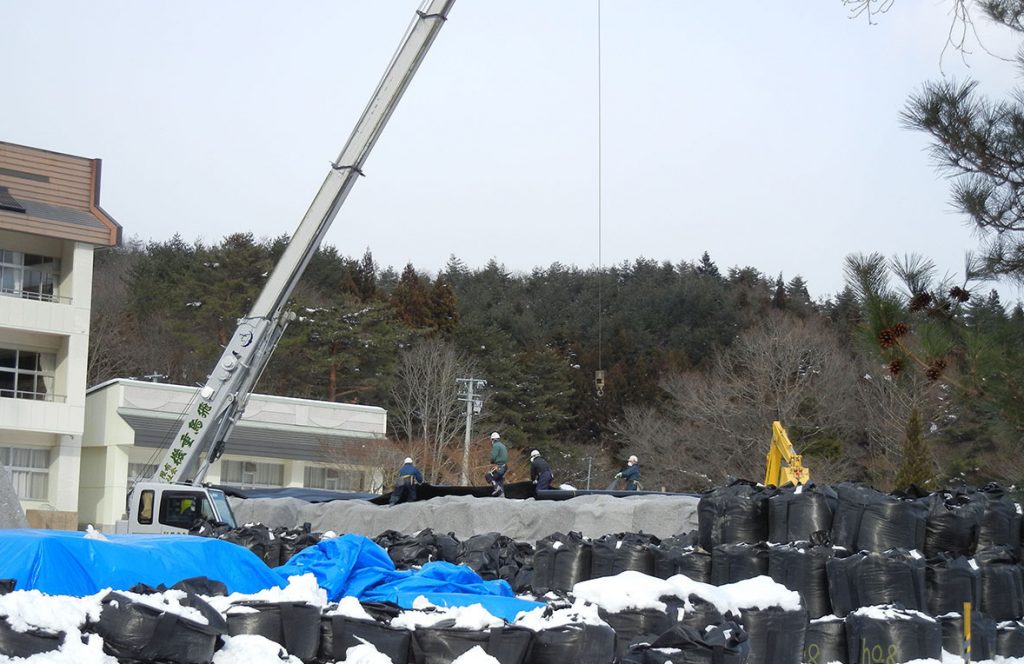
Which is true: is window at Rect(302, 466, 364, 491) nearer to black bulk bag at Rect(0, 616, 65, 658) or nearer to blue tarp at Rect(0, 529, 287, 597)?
blue tarp at Rect(0, 529, 287, 597)

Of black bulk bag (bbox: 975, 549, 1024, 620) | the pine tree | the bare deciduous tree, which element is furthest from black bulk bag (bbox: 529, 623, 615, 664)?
the bare deciduous tree

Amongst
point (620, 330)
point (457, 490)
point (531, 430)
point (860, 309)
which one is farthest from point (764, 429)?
point (860, 309)

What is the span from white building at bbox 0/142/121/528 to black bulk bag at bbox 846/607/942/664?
32.4 m

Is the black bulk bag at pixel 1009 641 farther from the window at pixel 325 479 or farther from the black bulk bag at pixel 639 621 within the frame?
the window at pixel 325 479

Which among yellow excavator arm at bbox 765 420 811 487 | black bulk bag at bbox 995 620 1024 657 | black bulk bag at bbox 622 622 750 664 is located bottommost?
black bulk bag at bbox 995 620 1024 657

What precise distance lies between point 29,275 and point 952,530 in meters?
34.4

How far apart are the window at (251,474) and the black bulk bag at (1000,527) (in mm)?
33222

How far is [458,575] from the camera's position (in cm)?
1119

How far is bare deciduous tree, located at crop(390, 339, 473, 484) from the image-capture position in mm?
55438

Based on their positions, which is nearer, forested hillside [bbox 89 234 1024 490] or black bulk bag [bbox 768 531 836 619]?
black bulk bag [bbox 768 531 836 619]

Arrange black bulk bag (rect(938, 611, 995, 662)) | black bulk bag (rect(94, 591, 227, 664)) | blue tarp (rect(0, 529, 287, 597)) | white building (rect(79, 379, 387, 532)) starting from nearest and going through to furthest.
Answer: black bulk bag (rect(94, 591, 227, 664)) < blue tarp (rect(0, 529, 287, 597)) < black bulk bag (rect(938, 611, 995, 662)) < white building (rect(79, 379, 387, 532))

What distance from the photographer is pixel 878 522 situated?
41.3 ft

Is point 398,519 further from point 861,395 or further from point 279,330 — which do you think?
point 861,395

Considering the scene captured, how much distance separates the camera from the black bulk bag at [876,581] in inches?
460
